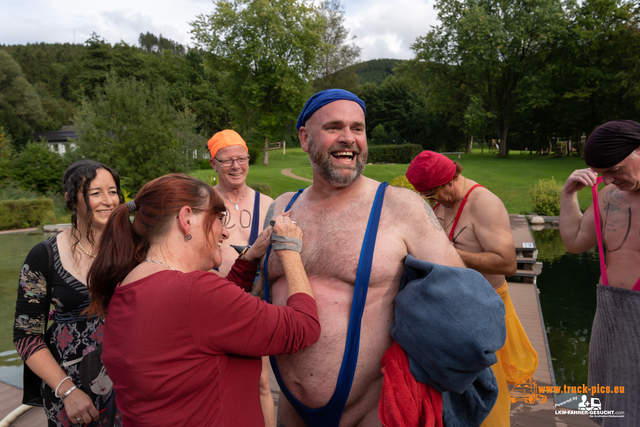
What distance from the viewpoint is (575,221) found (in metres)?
2.80

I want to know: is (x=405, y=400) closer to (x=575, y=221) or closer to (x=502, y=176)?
(x=575, y=221)

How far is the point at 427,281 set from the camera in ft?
5.01

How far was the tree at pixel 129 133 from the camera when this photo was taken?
1655 centimetres

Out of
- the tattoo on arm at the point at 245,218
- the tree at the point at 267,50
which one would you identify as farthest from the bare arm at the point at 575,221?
the tree at the point at 267,50

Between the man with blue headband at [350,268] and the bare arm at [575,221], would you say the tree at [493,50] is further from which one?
the man with blue headband at [350,268]

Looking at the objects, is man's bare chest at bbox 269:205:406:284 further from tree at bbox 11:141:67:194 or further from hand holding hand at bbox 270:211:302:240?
tree at bbox 11:141:67:194

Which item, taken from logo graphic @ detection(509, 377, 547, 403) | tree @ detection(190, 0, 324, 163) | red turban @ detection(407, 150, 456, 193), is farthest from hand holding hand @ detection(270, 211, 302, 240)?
tree @ detection(190, 0, 324, 163)

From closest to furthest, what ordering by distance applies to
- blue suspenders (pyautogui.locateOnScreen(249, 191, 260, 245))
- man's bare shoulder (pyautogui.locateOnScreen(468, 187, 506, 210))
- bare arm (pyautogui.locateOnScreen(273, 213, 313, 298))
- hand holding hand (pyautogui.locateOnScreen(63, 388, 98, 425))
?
1. bare arm (pyautogui.locateOnScreen(273, 213, 313, 298))
2. hand holding hand (pyautogui.locateOnScreen(63, 388, 98, 425))
3. man's bare shoulder (pyautogui.locateOnScreen(468, 187, 506, 210))
4. blue suspenders (pyautogui.locateOnScreen(249, 191, 260, 245))

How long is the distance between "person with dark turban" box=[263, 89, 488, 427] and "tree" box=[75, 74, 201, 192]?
53.7 feet

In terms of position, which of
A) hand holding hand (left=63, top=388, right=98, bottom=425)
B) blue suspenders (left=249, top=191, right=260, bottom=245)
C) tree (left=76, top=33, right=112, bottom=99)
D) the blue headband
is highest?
tree (left=76, top=33, right=112, bottom=99)

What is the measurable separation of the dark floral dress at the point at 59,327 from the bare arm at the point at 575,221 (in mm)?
3200

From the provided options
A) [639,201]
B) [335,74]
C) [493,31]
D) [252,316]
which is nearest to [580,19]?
[493,31]

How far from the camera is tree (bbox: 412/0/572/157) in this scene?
29.5 metres

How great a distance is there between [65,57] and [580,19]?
8617 cm
